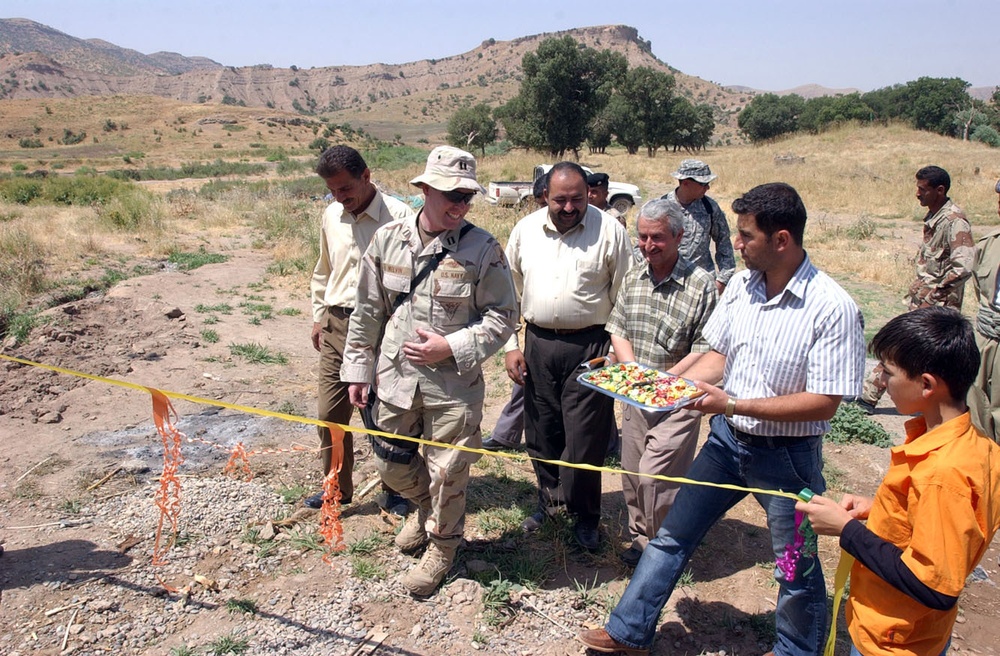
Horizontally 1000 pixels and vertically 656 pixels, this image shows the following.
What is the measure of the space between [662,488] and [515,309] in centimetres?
122

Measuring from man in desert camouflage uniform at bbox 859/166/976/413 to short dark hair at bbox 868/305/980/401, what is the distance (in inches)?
168

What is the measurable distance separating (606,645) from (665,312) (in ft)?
5.10

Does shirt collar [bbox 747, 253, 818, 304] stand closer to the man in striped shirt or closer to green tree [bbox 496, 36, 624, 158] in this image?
the man in striped shirt

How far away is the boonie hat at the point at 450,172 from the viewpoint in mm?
2930

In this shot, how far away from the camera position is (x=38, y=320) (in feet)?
24.9

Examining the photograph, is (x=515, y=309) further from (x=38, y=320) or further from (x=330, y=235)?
(x=38, y=320)

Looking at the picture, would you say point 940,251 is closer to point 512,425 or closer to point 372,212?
point 512,425

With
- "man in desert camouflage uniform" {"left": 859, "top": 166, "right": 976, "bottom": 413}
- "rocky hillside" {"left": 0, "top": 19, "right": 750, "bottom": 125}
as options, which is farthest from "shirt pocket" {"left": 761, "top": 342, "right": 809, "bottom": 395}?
"rocky hillside" {"left": 0, "top": 19, "right": 750, "bottom": 125}

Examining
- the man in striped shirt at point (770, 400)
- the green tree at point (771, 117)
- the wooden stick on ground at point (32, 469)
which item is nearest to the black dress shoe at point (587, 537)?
the man in striped shirt at point (770, 400)

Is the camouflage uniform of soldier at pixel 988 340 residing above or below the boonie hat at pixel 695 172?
below

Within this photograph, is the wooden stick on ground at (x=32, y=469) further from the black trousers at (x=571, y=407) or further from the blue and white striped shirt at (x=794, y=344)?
the blue and white striped shirt at (x=794, y=344)

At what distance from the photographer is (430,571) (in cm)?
328

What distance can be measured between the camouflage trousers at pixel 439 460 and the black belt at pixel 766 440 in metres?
1.20

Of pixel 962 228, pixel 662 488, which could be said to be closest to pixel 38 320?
pixel 662 488
